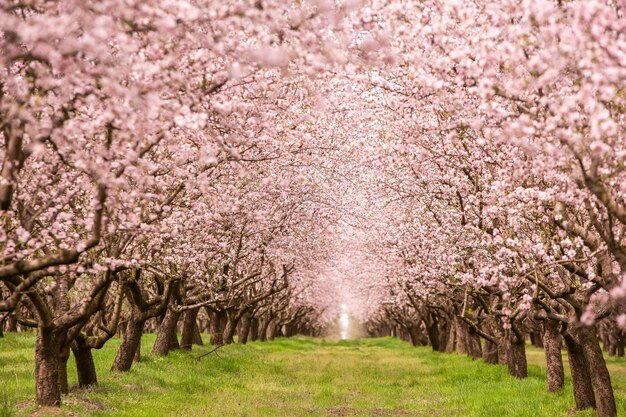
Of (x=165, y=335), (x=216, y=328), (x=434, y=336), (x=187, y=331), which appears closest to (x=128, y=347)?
(x=165, y=335)

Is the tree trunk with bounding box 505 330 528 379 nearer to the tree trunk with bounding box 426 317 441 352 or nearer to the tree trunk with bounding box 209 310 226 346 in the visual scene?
the tree trunk with bounding box 209 310 226 346

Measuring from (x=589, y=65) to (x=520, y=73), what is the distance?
2492 mm

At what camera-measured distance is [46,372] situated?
48.1 ft

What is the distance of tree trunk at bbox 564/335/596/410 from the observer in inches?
677

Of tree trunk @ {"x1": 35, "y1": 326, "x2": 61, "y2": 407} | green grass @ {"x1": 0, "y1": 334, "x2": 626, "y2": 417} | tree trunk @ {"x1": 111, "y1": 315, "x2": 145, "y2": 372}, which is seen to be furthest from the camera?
tree trunk @ {"x1": 111, "y1": 315, "x2": 145, "y2": 372}

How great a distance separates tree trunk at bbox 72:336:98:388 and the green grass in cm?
39

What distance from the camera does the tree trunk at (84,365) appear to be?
680 inches

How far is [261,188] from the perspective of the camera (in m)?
→ 19.8

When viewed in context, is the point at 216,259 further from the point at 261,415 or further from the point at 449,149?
the point at 449,149

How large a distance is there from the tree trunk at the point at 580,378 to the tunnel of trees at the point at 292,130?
0.04 meters

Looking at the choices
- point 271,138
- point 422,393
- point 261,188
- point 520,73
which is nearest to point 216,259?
point 261,188

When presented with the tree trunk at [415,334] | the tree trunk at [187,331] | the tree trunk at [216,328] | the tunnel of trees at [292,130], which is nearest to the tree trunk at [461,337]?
the tree trunk at [216,328]

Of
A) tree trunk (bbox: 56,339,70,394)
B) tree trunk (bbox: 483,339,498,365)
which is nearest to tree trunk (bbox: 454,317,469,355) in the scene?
tree trunk (bbox: 483,339,498,365)

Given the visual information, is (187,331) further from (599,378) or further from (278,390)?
(599,378)
